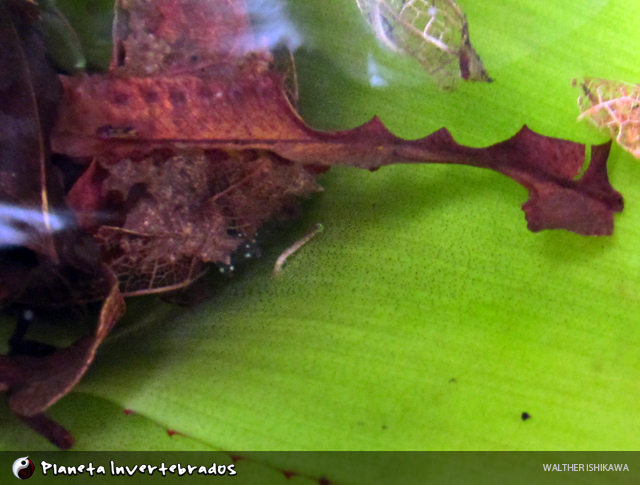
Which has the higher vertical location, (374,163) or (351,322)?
(374,163)

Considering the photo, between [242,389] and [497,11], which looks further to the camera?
[497,11]

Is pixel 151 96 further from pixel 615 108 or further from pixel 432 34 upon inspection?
pixel 615 108

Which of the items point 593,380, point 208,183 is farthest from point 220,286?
point 593,380

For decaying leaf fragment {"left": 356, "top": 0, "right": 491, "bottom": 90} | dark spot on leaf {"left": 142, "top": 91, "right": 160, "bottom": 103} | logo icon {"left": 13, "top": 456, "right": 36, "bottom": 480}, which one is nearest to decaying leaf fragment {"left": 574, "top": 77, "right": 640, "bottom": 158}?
decaying leaf fragment {"left": 356, "top": 0, "right": 491, "bottom": 90}

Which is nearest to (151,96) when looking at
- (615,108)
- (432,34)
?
(432,34)

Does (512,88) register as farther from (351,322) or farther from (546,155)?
(351,322)

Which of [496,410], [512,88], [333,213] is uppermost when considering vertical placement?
[512,88]

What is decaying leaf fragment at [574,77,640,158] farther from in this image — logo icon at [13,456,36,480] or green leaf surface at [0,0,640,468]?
logo icon at [13,456,36,480]

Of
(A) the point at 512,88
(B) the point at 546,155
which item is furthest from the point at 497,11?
(B) the point at 546,155
